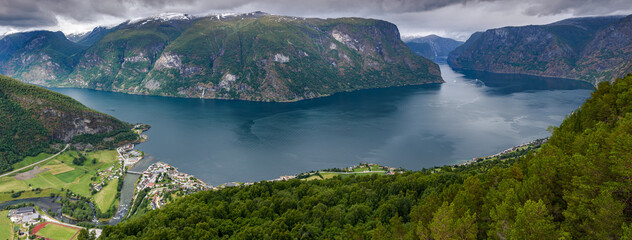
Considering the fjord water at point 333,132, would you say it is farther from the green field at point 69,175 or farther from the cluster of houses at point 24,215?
A: the cluster of houses at point 24,215

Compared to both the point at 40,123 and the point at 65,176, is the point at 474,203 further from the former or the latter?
the point at 40,123

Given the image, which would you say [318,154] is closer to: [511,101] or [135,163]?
[135,163]

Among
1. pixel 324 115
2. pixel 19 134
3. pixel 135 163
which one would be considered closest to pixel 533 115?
pixel 324 115

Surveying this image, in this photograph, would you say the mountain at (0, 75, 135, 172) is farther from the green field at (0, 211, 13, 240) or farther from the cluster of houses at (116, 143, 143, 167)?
the green field at (0, 211, 13, 240)

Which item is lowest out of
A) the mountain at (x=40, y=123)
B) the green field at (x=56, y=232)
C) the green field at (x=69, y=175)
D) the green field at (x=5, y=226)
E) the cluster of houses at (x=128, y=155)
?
the green field at (x=56, y=232)

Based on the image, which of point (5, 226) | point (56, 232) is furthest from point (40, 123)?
point (56, 232)

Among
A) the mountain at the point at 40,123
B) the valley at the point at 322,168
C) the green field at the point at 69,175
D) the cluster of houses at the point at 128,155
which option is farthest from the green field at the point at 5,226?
the mountain at the point at 40,123
